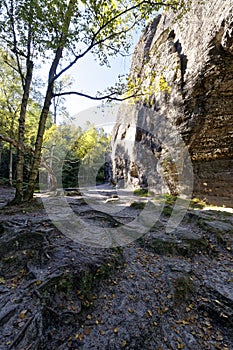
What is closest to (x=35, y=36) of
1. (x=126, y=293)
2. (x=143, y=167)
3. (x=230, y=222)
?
(x=126, y=293)

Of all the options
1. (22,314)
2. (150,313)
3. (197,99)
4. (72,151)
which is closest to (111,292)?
(150,313)

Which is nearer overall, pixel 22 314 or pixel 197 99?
pixel 22 314

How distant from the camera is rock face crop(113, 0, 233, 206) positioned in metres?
7.02

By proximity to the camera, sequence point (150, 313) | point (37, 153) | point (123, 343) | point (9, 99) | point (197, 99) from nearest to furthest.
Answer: point (123, 343) < point (150, 313) < point (37, 153) < point (197, 99) < point (9, 99)

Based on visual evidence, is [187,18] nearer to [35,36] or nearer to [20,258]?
[35,36]

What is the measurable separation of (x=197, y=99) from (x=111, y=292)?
8564mm

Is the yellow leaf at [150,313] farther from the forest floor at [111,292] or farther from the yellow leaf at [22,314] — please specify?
the yellow leaf at [22,314]

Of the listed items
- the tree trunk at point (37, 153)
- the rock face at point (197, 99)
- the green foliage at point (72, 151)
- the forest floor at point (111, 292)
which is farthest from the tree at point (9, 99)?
the forest floor at point (111, 292)

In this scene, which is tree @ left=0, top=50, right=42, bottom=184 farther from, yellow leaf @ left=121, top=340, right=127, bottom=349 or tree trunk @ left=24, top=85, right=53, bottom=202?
yellow leaf @ left=121, top=340, right=127, bottom=349

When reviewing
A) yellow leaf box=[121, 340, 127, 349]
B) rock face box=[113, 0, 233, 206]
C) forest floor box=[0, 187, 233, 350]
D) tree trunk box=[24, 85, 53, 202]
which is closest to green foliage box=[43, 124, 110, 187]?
tree trunk box=[24, 85, 53, 202]

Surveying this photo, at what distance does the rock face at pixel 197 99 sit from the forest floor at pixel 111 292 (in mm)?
4425

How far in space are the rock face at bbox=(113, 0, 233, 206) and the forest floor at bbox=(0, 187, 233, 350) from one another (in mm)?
4425

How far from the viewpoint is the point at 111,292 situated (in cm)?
303

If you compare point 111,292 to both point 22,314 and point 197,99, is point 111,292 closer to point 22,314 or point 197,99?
point 22,314
